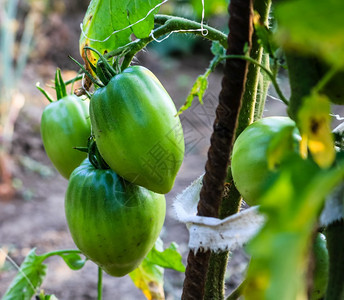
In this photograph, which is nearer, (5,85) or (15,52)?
(5,85)

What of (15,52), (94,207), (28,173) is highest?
(94,207)

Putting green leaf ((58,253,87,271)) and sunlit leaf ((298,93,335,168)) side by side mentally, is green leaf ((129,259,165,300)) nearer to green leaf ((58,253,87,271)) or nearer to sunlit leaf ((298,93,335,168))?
green leaf ((58,253,87,271))

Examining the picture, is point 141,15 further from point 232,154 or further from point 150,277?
point 150,277

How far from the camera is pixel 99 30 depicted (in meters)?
0.69

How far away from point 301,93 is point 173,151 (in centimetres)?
20

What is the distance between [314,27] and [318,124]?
0.36ft

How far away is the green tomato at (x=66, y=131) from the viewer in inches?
29.0

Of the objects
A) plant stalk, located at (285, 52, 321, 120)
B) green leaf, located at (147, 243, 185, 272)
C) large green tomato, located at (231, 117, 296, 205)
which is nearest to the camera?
plant stalk, located at (285, 52, 321, 120)

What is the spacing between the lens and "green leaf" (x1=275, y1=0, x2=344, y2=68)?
9.2 inches

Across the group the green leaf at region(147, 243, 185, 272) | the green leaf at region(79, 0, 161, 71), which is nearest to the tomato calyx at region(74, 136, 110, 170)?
the green leaf at region(79, 0, 161, 71)

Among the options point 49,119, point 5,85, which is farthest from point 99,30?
point 5,85

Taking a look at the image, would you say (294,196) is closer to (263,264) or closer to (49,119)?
(263,264)

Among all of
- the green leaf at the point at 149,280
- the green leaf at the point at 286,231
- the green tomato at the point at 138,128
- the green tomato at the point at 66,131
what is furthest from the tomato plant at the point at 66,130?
the green leaf at the point at 286,231

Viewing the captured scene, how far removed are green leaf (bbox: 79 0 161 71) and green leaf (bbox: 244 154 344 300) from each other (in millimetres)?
431
